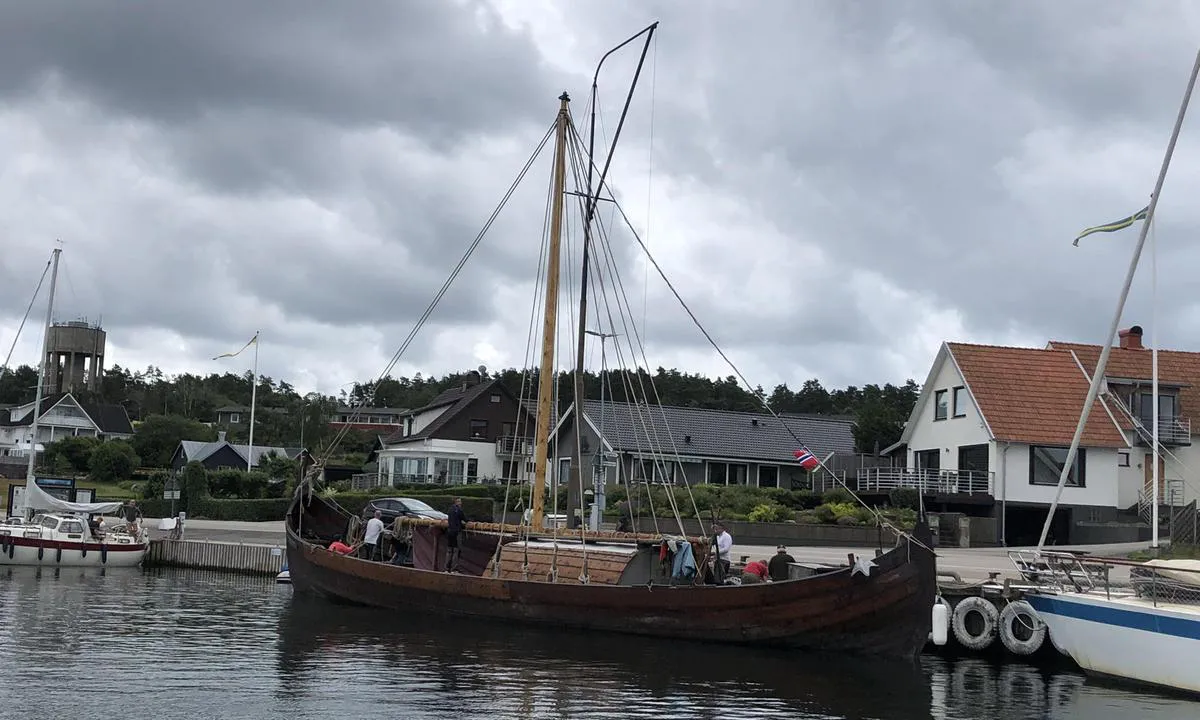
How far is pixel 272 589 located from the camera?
3234cm

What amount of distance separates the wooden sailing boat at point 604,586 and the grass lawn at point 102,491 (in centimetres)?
3846

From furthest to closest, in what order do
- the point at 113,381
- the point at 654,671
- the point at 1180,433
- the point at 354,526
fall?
the point at 113,381, the point at 1180,433, the point at 354,526, the point at 654,671

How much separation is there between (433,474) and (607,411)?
42.7 ft

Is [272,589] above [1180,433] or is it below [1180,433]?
below

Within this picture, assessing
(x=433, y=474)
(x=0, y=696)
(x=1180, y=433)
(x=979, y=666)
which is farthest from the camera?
(x=433, y=474)

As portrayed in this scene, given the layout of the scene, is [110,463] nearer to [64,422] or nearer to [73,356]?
[64,422]

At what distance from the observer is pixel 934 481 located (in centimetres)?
4769

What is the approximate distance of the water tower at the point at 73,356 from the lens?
445ft

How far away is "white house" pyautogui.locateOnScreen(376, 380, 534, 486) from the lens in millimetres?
72625

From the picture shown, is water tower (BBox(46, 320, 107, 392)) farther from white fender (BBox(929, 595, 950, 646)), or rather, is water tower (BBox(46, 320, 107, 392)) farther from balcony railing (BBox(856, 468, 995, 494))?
white fender (BBox(929, 595, 950, 646))

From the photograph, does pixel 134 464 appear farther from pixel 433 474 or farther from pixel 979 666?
pixel 979 666

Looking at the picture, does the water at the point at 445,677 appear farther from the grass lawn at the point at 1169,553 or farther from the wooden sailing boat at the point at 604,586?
the grass lawn at the point at 1169,553

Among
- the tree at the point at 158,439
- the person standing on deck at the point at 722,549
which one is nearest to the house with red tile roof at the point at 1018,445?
the person standing on deck at the point at 722,549

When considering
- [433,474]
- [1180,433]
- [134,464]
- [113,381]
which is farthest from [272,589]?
[113,381]
